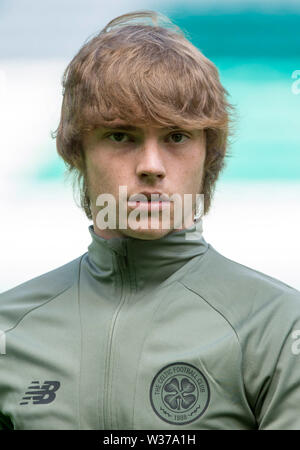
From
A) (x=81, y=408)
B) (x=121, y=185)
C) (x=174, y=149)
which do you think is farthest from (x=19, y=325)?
(x=174, y=149)

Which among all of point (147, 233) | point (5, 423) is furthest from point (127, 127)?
point (5, 423)

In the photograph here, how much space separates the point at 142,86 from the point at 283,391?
82cm

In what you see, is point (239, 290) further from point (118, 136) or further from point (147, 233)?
point (118, 136)

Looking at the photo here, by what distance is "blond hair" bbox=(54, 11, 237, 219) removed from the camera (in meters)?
1.82

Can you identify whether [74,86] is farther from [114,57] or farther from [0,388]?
[0,388]

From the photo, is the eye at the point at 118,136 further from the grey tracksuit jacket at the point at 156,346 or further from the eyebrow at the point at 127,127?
the grey tracksuit jacket at the point at 156,346

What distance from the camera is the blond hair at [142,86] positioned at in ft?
5.98

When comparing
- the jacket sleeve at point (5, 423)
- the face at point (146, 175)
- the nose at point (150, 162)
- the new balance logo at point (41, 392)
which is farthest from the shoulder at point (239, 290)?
the jacket sleeve at point (5, 423)

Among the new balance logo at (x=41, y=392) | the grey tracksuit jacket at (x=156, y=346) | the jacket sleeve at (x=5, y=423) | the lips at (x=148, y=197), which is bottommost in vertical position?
the jacket sleeve at (x=5, y=423)

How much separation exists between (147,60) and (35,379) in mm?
892

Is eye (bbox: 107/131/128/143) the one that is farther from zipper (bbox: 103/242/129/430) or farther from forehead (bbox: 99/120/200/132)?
zipper (bbox: 103/242/129/430)

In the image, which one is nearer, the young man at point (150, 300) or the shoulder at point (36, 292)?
the young man at point (150, 300)

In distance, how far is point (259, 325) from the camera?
1.77 meters

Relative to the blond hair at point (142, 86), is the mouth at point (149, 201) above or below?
below
